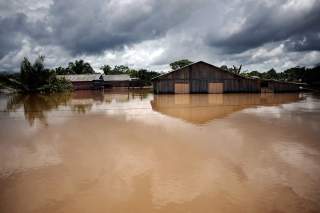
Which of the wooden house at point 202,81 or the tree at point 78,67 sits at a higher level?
the tree at point 78,67

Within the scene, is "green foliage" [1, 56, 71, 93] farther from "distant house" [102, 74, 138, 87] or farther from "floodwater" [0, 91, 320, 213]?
"floodwater" [0, 91, 320, 213]

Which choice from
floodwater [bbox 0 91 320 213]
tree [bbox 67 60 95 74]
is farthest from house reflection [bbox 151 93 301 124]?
tree [bbox 67 60 95 74]

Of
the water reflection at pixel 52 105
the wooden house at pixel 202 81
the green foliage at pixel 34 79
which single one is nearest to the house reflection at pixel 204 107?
the water reflection at pixel 52 105

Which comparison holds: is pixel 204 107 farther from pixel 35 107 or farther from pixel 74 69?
pixel 74 69

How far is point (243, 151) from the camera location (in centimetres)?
652

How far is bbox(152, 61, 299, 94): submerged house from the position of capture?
29969 millimetres

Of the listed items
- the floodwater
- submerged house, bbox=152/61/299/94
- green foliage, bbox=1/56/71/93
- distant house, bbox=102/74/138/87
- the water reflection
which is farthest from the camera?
distant house, bbox=102/74/138/87

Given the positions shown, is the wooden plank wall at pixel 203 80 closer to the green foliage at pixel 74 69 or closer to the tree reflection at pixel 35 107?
the tree reflection at pixel 35 107

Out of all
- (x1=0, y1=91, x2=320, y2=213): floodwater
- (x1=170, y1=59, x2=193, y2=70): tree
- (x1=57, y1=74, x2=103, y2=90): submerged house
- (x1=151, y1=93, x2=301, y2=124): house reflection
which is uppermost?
(x1=170, y1=59, x2=193, y2=70): tree

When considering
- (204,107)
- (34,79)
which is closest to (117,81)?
(34,79)

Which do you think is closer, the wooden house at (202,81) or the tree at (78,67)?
the wooden house at (202,81)

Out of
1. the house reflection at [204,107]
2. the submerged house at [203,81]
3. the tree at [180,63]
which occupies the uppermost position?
the tree at [180,63]

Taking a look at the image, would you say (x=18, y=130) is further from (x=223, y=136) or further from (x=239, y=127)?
(x=239, y=127)

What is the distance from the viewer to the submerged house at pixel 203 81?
30.0 m
